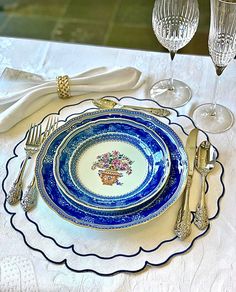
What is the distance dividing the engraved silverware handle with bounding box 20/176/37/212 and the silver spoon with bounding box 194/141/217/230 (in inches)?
9.3

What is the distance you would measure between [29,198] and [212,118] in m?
0.34

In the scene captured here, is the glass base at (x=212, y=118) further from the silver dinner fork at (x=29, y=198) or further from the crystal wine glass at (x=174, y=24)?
the silver dinner fork at (x=29, y=198)

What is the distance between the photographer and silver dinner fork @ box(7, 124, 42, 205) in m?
0.67

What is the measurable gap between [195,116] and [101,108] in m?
0.17

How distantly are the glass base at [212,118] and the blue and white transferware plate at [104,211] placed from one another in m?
0.09

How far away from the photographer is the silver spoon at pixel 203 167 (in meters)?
0.64

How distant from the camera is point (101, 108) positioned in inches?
31.7

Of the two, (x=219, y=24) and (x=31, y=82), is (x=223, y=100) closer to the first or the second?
(x=219, y=24)

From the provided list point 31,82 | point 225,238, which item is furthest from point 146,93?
point 225,238

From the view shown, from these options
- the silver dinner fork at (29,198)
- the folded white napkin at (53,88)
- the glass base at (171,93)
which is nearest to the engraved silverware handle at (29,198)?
the silver dinner fork at (29,198)

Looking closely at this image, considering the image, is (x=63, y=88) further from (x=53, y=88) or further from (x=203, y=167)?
A: (x=203, y=167)

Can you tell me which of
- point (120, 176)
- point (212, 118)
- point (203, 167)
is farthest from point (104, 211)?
point (212, 118)

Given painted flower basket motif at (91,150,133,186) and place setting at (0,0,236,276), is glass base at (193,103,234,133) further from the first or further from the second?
painted flower basket motif at (91,150,133,186)

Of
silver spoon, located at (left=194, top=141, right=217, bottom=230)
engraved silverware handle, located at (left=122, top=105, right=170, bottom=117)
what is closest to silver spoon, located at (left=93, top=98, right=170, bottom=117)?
engraved silverware handle, located at (left=122, top=105, right=170, bottom=117)
